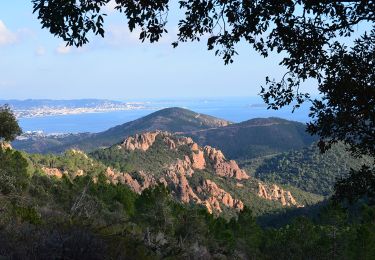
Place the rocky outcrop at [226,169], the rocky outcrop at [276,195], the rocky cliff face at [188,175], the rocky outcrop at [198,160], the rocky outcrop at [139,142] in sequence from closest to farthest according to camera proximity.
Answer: the rocky cliff face at [188,175] < the rocky outcrop at [276,195] < the rocky outcrop at [226,169] < the rocky outcrop at [198,160] < the rocky outcrop at [139,142]

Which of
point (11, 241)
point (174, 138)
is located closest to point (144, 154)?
point (174, 138)

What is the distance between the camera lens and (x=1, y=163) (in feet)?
131

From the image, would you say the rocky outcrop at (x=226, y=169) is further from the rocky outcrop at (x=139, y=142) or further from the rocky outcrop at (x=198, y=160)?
the rocky outcrop at (x=139, y=142)

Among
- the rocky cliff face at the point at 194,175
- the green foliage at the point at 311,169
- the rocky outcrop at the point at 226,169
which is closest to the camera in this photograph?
the rocky cliff face at the point at 194,175

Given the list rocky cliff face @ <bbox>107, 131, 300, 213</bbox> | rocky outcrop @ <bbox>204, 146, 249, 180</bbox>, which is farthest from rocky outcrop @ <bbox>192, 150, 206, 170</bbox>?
rocky outcrop @ <bbox>204, 146, 249, 180</bbox>

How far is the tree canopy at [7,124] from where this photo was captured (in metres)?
46.6

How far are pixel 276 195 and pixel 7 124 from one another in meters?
102

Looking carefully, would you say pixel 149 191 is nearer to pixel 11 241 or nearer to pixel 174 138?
pixel 11 241

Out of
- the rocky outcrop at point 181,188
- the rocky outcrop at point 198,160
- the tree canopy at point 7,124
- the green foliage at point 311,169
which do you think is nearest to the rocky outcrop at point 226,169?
the rocky outcrop at point 198,160

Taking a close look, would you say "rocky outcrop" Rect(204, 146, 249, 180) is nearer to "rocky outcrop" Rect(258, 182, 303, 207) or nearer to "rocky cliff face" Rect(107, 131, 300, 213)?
"rocky cliff face" Rect(107, 131, 300, 213)

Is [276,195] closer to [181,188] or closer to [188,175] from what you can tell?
[188,175]

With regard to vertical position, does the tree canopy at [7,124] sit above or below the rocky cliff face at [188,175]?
above

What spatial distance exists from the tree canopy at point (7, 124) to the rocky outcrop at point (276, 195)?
313ft

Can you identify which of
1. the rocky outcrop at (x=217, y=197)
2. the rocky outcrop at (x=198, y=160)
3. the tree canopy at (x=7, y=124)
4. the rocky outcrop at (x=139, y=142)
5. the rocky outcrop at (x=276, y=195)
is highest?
the tree canopy at (x=7, y=124)
